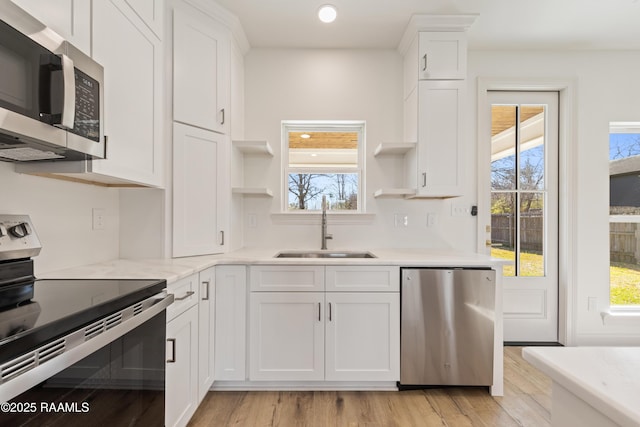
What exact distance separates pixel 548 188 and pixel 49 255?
3712mm

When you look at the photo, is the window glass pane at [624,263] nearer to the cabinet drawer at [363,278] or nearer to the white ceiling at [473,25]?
the white ceiling at [473,25]

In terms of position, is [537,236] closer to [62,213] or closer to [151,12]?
[151,12]

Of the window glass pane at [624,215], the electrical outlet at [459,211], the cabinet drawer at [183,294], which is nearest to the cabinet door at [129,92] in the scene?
the cabinet drawer at [183,294]

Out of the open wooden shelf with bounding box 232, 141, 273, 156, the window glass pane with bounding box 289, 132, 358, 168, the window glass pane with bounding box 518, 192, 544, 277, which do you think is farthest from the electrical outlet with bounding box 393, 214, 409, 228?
the open wooden shelf with bounding box 232, 141, 273, 156

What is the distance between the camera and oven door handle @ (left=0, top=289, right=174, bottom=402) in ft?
2.15

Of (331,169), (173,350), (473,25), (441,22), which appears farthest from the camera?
(331,169)

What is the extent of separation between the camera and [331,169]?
2.86 metres

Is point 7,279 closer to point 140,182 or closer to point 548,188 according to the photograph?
point 140,182

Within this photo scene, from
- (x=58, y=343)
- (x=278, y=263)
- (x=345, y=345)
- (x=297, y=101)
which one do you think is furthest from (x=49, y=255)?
(x=297, y=101)

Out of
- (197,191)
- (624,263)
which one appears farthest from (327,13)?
(624,263)

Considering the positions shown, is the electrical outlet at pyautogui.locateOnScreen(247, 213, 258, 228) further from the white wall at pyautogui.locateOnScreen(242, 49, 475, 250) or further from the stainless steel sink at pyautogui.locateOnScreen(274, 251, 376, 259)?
the stainless steel sink at pyautogui.locateOnScreen(274, 251, 376, 259)

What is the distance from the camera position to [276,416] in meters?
1.81

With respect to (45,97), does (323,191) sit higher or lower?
lower

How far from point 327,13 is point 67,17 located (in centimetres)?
160
